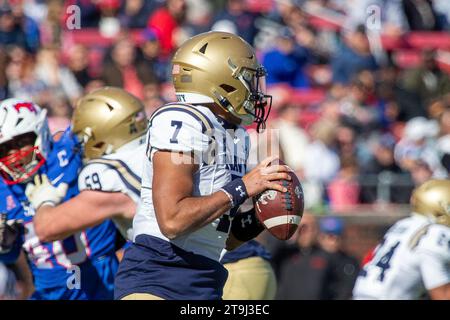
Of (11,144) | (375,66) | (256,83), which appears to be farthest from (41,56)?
(256,83)

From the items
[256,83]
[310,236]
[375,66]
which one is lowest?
[310,236]

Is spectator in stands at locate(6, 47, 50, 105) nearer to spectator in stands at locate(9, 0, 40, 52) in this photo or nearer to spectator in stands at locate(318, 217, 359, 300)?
spectator in stands at locate(9, 0, 40, 52)

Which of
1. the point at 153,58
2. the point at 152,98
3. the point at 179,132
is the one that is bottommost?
the point at 152,98

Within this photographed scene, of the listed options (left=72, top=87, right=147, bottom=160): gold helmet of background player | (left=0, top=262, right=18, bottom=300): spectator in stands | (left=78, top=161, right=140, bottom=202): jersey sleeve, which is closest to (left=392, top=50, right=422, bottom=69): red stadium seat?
(left=0, top=262, right=18, bottom=300): spectator in stands

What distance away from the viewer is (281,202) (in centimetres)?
474

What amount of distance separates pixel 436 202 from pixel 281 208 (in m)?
2.11

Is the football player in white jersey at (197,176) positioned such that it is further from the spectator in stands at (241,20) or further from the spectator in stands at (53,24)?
the spectator in stands at (53,24)

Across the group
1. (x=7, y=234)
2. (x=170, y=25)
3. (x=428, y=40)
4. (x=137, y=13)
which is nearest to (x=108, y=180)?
(x=7, y=234)

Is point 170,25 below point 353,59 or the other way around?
the other way around

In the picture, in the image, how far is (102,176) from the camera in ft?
18.8

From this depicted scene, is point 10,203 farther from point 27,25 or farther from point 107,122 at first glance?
point 27,25

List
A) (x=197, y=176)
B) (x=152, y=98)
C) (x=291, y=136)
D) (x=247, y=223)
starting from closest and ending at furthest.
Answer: (x=197, y=176) → (x=247, y=223) → (x=152, y=98) → (x=291, y=136)
